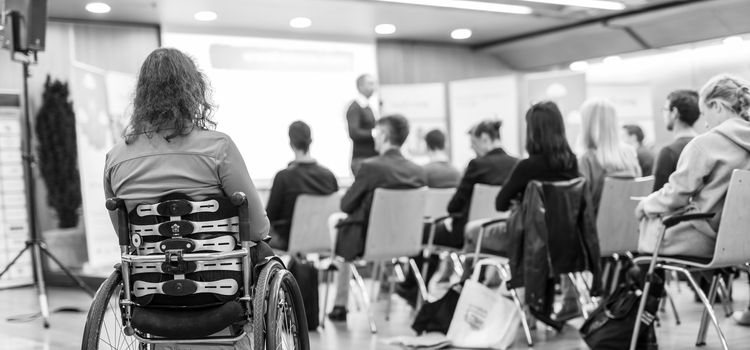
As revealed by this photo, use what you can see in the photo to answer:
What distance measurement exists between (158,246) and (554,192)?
99.4 inches

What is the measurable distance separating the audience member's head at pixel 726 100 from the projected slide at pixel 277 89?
6.23 meters

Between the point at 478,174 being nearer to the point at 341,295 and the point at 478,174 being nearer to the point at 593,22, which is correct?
the point at 341,295

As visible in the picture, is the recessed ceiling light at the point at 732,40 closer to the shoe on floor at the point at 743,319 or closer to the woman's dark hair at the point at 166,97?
the shoe on floor at the point at 743,319

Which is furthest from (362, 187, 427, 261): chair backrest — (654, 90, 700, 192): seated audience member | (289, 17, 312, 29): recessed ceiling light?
(289, 17, 312, 29): recessed ceiling light

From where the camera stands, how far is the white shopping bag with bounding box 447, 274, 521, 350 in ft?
15.2

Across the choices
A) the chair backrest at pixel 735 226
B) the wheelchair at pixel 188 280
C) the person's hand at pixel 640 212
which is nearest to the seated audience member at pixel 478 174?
the person's hand at pixel 640 212

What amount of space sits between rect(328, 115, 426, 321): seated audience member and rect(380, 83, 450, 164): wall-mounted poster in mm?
4997

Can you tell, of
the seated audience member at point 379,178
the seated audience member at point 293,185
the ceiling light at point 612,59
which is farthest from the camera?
the ceiling light at point 612,59

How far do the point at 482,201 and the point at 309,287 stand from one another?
1.25 meters

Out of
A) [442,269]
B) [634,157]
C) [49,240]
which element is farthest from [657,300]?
[49,240]

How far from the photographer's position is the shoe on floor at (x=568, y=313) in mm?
5203

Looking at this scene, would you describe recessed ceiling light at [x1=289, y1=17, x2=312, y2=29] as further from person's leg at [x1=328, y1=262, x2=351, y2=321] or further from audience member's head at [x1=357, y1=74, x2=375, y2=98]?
person's leg at [x1=328, y1=262, x2=351, y2=321]

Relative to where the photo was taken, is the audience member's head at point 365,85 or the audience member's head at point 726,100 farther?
the audience member's head at point 365,85

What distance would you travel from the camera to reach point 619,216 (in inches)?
209
